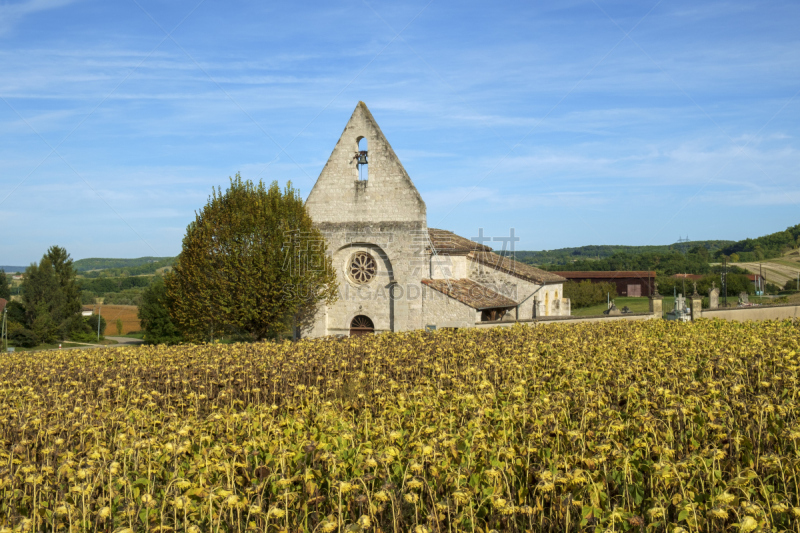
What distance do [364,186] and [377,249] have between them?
126 inches

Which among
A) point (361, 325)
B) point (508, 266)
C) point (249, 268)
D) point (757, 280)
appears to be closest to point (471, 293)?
point (361, 325)

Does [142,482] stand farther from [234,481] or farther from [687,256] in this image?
[687,256]

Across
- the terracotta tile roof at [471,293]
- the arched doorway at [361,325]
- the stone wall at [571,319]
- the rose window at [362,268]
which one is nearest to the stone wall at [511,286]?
the terracotta tile roof at [471,293]

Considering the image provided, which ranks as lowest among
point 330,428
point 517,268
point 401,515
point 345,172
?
point 401,515

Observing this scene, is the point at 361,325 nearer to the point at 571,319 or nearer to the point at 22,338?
the point at 571,319

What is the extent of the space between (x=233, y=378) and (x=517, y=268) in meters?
26.8

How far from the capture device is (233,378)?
37.6ft

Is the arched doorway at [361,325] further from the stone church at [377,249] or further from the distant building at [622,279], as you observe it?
the distant building at [622,279]

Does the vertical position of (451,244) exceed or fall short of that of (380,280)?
it exceeds it

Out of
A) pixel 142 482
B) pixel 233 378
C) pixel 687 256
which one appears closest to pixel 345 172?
pixel 233 378

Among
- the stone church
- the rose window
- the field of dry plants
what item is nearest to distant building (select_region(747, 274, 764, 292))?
the stone church

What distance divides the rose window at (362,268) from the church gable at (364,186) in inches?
71.7

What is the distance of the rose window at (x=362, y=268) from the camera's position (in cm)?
2772

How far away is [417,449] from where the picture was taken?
19.0ft
